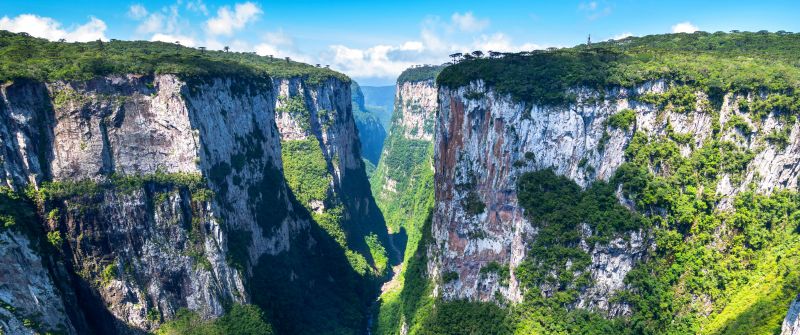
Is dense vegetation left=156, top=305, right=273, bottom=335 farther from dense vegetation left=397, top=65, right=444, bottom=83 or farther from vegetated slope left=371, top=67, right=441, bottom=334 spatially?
dense vegetation left=397, top=65, right=444, bottom=83

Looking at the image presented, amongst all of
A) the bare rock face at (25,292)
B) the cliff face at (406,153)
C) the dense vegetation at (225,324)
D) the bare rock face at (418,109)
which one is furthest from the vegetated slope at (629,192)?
the bare rock face at (418,109)

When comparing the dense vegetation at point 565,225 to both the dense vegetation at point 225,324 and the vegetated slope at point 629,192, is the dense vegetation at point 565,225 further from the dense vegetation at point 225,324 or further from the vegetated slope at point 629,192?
the dense vegetation at point 225,324

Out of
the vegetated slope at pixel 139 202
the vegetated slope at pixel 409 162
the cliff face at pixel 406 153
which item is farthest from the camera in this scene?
the cliff face at pixel 406 153

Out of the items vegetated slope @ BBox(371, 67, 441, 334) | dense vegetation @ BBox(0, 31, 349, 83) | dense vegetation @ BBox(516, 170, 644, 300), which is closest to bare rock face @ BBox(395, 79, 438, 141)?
vegetated slope @ BBox(371, 67, 441, 334)

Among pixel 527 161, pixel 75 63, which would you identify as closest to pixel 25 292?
pixel 75 63

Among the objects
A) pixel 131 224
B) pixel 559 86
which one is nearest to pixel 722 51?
pixel 559 86

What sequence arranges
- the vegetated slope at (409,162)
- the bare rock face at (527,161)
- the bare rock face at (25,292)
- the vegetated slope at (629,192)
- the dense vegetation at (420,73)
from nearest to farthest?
the bare rock face at (25,292)
the vegetated slope at (629,192)
the bare rock face at (527,161)
the vegetated slope at (409,162)
the dense vegetation at (420,73)

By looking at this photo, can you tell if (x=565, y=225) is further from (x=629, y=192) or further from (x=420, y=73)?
(x=420, y=73)
